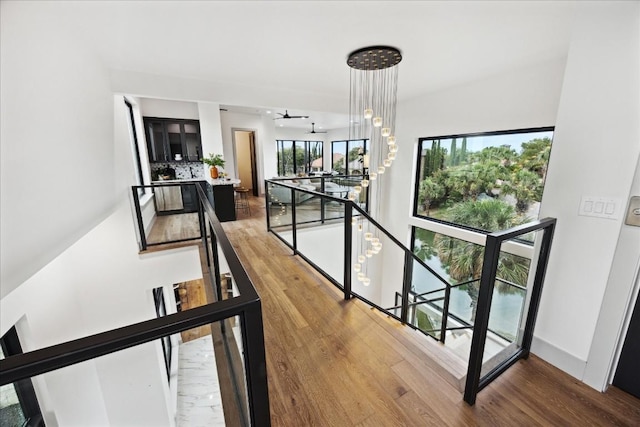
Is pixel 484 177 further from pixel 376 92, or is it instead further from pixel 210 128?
pixel 210 128

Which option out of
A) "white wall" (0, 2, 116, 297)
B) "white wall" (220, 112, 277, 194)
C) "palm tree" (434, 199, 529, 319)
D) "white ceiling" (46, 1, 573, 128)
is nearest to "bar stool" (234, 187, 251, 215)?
"white wall" (220, 112, 277, 194)

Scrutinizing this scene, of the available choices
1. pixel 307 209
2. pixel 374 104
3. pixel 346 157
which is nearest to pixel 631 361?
pixel 307 209

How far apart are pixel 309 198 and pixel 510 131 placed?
2991 millimetres

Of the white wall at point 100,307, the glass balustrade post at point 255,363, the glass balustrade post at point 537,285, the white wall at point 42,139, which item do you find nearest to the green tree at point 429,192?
the glass balustrade post at point 537,285

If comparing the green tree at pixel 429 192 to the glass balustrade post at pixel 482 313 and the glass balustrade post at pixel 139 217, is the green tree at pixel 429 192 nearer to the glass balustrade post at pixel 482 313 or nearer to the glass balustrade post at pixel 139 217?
the glass balustrade post at pixel 482 313

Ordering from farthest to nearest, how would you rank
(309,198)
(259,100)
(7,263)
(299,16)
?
(309,198) < (259,100) < (299,16) < (7,263)

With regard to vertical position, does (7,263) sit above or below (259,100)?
below

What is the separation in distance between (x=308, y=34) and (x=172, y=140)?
5.26 meters

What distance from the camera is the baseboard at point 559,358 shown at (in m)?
1.71

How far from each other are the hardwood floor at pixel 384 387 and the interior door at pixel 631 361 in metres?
0.06

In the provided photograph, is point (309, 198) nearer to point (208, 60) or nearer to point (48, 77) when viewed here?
point (208, 60)

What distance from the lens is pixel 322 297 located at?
2734 millimetres

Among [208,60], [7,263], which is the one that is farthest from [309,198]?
[7,263]

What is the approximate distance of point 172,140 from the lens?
20.8ft
